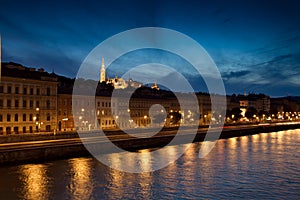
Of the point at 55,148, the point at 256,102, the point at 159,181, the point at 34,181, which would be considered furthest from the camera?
the point at 256,102

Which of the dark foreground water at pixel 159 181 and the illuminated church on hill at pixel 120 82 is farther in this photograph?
the illuminated church on hill at pixel 120 82

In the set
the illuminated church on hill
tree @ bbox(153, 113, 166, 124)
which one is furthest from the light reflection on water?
the illuminated church on hill

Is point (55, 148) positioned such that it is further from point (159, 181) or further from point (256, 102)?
point (256, 102)

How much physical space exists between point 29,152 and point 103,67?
5545 inches

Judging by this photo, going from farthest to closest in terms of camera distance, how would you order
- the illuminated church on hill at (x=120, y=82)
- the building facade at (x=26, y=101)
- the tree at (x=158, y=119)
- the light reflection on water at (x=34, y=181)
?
the illuminated church on hill at (x=120, y=82) → the tree at (x=158, y=119) → the building facade at (x=26, y=101) → the light reflection on water at (x=34, y=181)

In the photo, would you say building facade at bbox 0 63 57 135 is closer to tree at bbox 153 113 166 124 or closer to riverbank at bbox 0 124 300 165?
riverbank at bbox 0 124 300 165

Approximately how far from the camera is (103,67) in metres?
166

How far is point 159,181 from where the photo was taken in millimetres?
21781

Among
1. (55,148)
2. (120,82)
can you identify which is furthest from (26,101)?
(120,82)

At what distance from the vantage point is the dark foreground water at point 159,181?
61.1ft

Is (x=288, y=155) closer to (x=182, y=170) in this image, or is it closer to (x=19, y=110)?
(x=182, y=170)

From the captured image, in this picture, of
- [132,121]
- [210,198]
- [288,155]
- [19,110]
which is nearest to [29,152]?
[210,198]

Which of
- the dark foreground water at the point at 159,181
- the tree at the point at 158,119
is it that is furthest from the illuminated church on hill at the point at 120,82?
the dark foreground water at the point at 159,181

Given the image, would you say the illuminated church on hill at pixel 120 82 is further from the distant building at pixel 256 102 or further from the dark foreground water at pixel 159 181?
the dark foreground water at pixel 159 181
